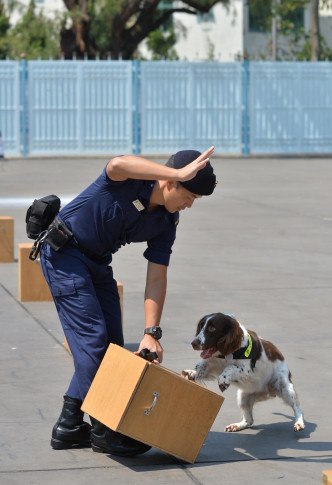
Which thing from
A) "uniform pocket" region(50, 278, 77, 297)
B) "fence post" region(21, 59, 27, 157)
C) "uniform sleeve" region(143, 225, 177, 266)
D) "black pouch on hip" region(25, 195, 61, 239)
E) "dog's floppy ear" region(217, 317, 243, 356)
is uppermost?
"fence post" region(21, 59, 27, 157)

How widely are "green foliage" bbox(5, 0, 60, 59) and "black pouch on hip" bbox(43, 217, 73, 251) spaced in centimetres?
2535

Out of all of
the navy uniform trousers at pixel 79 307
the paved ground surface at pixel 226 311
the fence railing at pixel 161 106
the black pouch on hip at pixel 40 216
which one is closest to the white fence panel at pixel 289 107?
the fence railing at pixel 161 106

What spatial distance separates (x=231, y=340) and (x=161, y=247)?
613 millimetres

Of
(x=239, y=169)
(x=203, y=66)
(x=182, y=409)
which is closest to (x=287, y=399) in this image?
(x=182, y=409)

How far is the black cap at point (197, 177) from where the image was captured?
15.8 ft

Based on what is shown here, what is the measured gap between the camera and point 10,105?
25.7 meters

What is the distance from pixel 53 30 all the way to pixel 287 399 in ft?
95.6

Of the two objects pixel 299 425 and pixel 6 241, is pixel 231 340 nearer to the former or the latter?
pixel 299 425

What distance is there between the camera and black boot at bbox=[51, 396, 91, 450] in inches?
205

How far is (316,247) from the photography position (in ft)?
40.0

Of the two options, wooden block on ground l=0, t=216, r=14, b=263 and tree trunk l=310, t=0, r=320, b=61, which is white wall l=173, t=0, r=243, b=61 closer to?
tree trunk l=310, t=0, r=320, b=61

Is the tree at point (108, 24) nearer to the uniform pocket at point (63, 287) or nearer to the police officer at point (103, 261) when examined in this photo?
the police officer at point (103, 261)

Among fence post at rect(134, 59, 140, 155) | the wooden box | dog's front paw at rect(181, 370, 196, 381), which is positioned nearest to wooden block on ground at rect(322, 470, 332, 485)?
the wooden box

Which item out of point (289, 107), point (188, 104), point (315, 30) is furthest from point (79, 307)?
point (315, 30)
